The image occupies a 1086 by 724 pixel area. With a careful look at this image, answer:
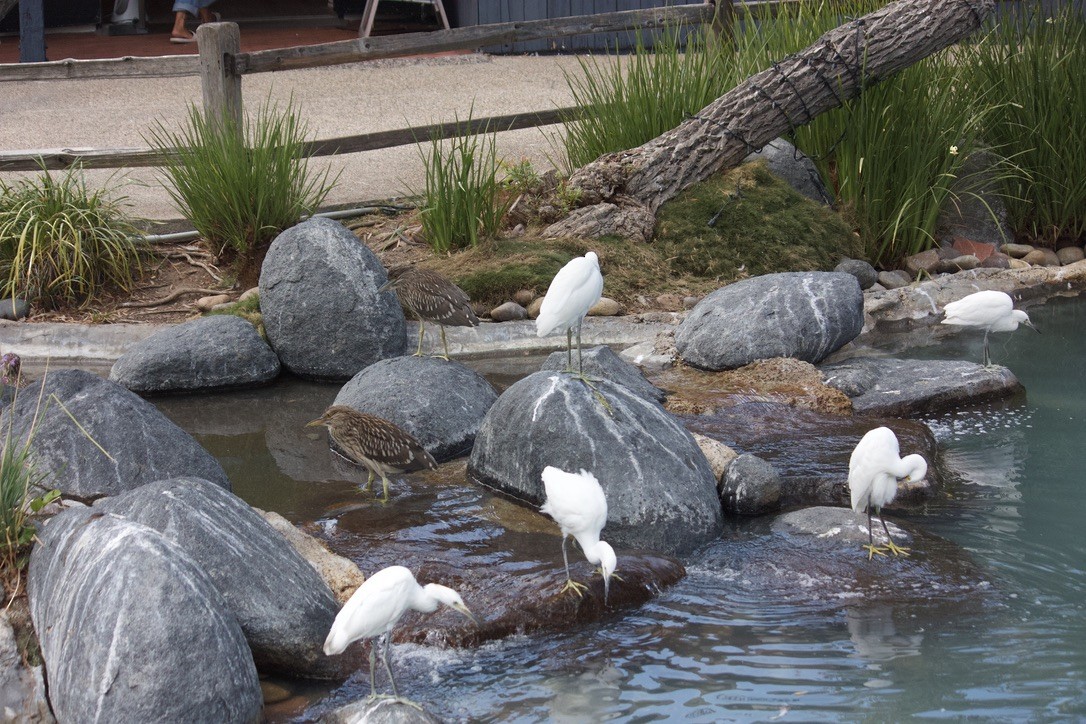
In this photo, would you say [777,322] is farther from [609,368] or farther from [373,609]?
[373,609]

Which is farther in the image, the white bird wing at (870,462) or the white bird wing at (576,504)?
the white bird wing at (870,462)

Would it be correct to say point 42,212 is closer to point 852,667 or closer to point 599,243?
point 599,243

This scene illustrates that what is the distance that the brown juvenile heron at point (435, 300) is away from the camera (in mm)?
6738

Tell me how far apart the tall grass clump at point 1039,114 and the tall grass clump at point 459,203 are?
4.53m

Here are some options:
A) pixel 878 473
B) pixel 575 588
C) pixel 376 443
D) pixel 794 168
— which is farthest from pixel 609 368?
pixel 794 168

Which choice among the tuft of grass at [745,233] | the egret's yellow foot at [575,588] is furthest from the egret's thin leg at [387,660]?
the tuft of grass at [745,233]

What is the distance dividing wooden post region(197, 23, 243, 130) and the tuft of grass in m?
3.60

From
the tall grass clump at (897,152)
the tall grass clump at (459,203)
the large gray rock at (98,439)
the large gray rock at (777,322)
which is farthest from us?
the tall grass clump at (897,152)

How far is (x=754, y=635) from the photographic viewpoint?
165 inches

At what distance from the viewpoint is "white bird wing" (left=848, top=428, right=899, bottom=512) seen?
15.8ft

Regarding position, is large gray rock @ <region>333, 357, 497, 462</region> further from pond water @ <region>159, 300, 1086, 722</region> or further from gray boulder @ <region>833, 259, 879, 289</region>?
gray boulder @ <region>833, 259, 879, 289</region>

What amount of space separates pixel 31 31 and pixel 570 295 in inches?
401

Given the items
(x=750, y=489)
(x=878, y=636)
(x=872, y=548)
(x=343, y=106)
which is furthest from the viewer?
(x=343, y=106)

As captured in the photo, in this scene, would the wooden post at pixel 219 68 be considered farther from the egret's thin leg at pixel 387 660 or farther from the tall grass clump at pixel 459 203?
the egret's thin leg at pixel 387 660
